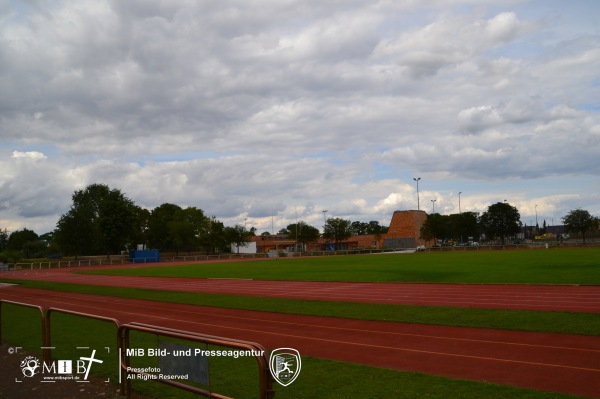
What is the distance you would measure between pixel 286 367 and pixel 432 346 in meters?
3.72

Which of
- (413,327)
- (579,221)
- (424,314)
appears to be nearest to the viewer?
(413,327)

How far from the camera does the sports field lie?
8336 mm

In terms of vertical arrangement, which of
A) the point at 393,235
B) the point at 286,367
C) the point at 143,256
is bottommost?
the point at 286,367

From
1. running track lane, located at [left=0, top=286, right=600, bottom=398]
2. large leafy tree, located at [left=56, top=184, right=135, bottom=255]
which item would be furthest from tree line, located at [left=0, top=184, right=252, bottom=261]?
running track lane, located at [left=0, top=286, right=600, bottom=398]

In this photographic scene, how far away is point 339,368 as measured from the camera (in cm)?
936

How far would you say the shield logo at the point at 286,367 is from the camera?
8476 mm

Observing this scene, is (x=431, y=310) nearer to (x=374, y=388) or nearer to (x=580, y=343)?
(x=580, y=343)

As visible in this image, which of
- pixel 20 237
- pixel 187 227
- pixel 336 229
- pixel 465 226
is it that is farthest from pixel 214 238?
pixel 20 237

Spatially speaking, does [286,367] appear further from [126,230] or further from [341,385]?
[126,230]

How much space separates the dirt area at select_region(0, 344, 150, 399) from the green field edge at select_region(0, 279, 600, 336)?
8.78 meters

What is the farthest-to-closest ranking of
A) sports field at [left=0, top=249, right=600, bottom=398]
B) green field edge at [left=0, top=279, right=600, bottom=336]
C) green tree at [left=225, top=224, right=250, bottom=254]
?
green tree at [left=225, top=224, right=250, bottom=254]
green field edge at [left=0, top=279, right=600, bottom=336]
sports field at [left=0, top=249, right=600, bottom=398]

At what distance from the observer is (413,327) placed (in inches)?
548

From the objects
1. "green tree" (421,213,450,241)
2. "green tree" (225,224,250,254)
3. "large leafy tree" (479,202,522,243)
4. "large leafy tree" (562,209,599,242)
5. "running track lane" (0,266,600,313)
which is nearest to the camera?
"running track lane" (0,266,600,313)

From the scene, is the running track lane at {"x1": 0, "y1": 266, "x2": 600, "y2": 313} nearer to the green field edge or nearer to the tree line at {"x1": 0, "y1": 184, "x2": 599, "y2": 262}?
the green field edge
